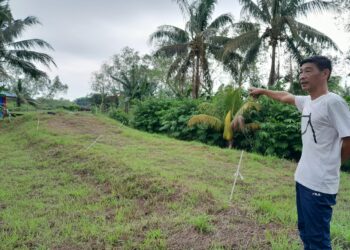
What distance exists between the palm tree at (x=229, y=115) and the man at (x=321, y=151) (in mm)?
7472

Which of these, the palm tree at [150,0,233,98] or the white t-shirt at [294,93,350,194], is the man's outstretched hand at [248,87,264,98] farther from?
the palm tree at [150,0,233,98]

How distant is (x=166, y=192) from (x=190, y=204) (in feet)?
1.76

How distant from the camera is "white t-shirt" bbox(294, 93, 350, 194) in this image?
1.99 metres

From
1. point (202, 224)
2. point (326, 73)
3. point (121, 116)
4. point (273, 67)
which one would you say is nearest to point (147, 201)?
point (202, 224)

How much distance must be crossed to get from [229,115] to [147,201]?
6.06m

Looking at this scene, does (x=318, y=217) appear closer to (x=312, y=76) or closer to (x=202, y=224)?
(x=312, y=76)

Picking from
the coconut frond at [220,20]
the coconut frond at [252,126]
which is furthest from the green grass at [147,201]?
the coconut frond at [220,20]

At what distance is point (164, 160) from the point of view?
689 cm

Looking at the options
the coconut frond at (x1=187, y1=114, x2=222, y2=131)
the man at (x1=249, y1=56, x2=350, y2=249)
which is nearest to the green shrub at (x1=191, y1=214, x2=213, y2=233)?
the man at (x1=249, y1=56, x2=350, y2=249)

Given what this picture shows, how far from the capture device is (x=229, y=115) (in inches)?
396

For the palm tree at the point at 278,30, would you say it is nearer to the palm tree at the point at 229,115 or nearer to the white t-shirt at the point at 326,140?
the palm tree at the point at 229,115

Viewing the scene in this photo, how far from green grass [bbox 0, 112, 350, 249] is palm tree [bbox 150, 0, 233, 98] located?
37.4 feet

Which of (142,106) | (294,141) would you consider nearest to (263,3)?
(142,106)

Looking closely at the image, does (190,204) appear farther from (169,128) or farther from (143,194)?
(169,128)
